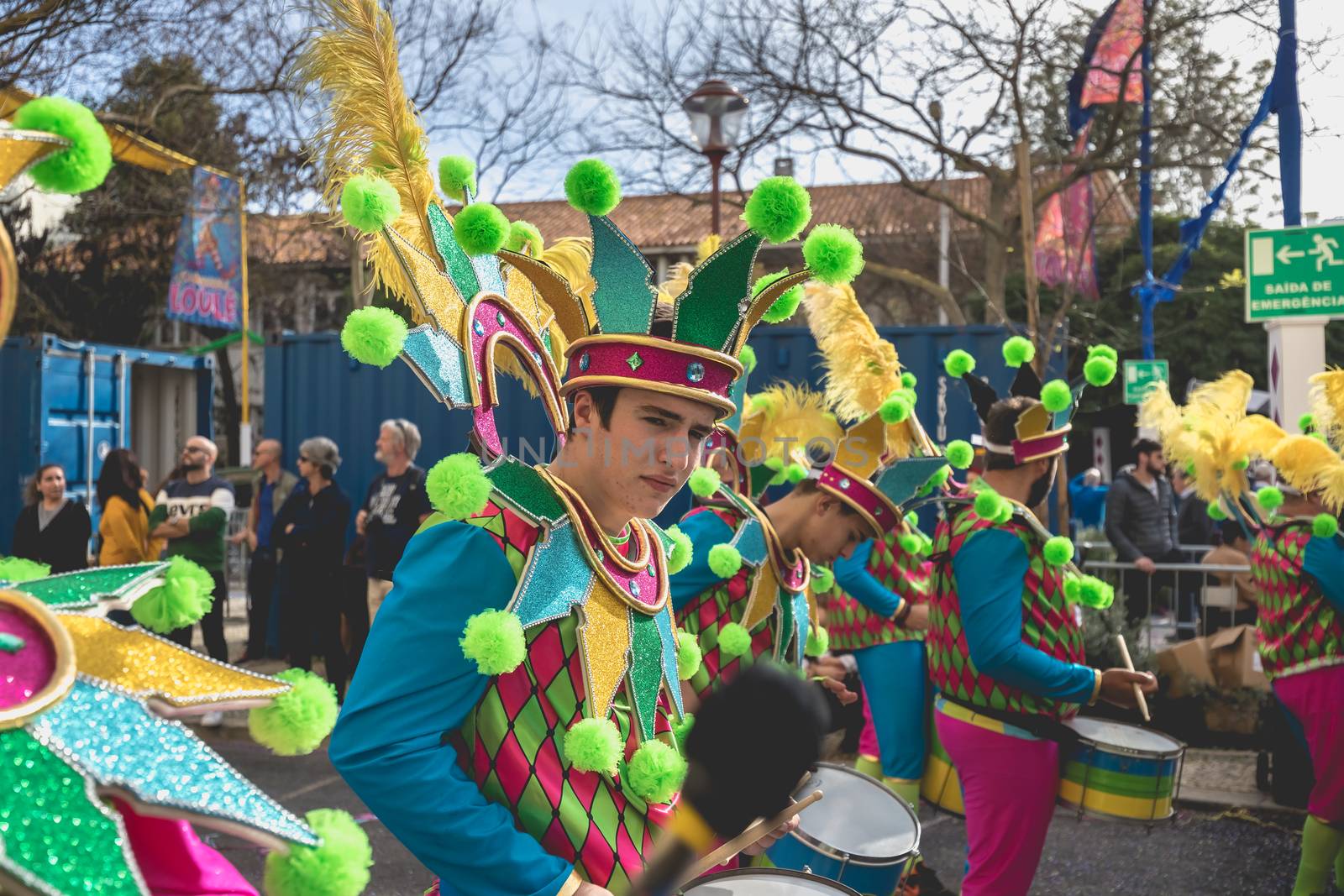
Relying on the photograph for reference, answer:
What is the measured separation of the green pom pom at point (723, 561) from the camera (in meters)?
3.38

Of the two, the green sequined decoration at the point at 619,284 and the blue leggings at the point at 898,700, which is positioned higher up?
the green sequined decoration at the point at 619,284

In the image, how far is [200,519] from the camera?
24.6 ft

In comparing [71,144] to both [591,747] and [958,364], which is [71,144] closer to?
[591,747]

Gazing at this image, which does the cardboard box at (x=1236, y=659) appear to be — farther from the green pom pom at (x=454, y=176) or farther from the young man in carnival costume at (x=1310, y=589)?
the green pom pom at (x=454, y=176)

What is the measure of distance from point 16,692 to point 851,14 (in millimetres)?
12594

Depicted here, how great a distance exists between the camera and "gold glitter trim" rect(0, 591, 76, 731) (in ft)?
2.93

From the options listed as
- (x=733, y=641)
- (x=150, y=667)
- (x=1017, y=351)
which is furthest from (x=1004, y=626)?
(x=150, y=667)

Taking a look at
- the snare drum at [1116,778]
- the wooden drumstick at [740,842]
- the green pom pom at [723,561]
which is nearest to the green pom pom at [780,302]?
the wooden drumstick at [740,842]

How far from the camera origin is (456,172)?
7.02 ft

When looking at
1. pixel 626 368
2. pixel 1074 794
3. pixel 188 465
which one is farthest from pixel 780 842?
pixel 188 465

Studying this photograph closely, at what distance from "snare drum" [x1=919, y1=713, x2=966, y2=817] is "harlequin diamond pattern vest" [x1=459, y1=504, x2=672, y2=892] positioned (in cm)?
287

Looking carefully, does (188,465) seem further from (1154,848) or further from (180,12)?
(1154,848)

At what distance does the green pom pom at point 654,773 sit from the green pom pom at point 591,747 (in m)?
0.09

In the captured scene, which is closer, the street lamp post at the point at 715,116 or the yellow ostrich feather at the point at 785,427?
the yellow ostrich feather at the point at 785,427
